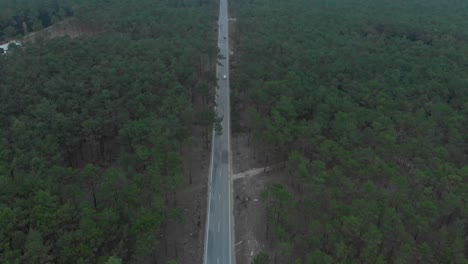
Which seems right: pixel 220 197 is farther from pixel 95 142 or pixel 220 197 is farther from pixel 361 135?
pixel 95 142

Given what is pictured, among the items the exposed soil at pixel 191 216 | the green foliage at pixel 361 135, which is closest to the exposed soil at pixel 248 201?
the green foliage at pixel 361 135

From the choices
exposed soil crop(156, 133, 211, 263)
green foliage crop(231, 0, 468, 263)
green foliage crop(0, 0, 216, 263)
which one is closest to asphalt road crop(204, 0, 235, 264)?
exposed soil crop(156, 133, 211, 263)

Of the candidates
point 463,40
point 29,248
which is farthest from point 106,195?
point 463,40

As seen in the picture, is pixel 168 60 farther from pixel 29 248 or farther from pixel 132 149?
pixel 29 248

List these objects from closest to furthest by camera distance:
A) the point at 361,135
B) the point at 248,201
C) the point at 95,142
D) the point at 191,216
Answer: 1. the point at 191,216
2. the point at 248,201
3. the point at 361,135
4. the point at 95,142

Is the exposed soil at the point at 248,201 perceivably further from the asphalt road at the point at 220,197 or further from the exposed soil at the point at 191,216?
the exposed soil at the point at 191,216

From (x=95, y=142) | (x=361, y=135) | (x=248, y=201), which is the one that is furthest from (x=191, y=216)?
(x=361, y=135)
